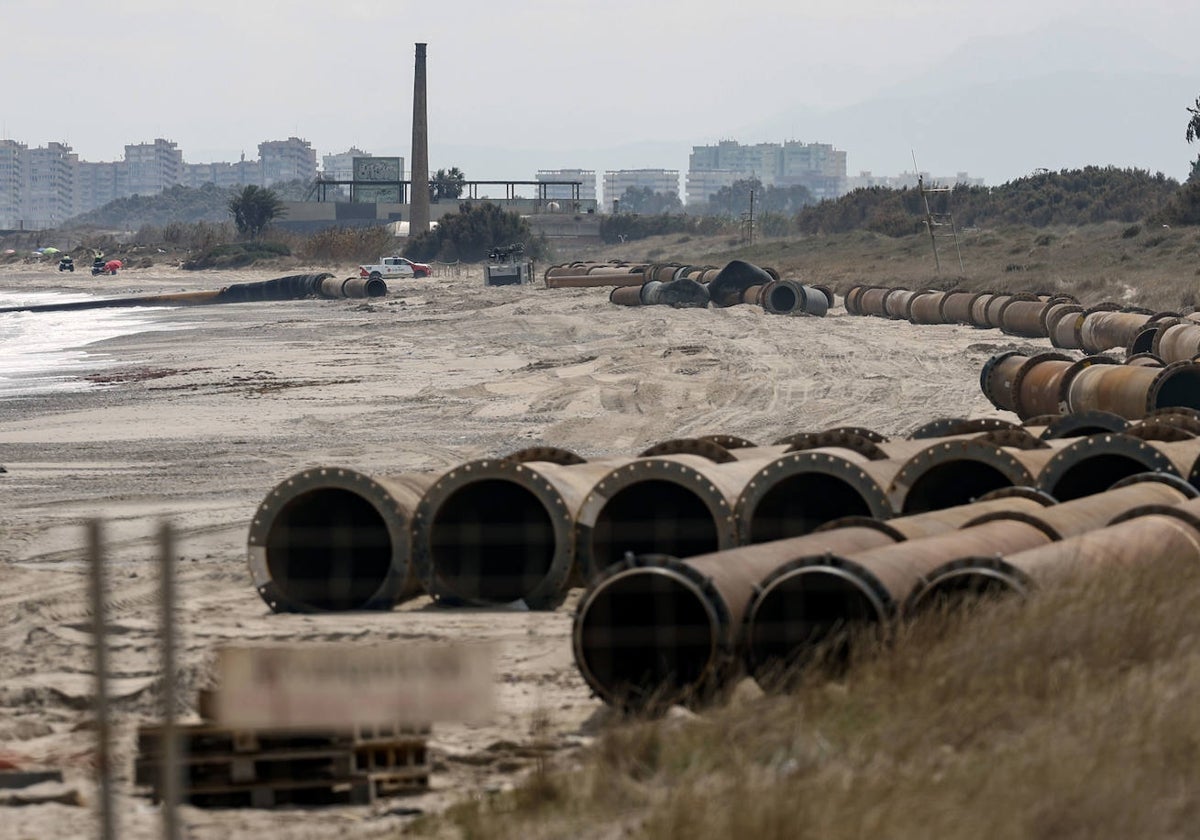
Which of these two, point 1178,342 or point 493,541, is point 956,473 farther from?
point 1178,342

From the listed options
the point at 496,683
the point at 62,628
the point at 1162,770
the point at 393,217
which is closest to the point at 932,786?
the point at 1162,770

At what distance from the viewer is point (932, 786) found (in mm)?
5711

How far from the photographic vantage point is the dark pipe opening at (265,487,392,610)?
39.7 feet

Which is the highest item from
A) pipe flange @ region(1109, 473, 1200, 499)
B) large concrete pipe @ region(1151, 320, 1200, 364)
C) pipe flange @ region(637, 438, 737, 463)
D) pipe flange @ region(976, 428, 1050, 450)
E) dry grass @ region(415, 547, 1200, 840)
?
large concrete pipe @ region(1151, 320, 1200, 364)

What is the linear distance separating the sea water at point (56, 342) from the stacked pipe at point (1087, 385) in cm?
1751

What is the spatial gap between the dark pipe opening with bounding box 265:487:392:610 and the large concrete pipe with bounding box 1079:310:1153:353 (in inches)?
796

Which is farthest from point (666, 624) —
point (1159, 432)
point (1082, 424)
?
point (1082, 424)

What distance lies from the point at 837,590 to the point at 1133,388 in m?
11.7

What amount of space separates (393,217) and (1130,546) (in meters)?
143

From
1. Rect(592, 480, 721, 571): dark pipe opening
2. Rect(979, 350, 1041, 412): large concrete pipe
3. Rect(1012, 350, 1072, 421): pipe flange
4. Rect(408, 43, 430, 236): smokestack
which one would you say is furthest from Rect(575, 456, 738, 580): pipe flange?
Rect(408, 43, 430, 236): smokestack

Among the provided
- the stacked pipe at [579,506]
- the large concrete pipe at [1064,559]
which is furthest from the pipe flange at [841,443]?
the large concrete pipe at [1064,559]

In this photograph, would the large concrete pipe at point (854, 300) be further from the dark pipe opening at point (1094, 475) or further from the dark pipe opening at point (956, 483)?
the dark pipe opening at point (956, 483)

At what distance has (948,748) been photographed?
20.8 feet

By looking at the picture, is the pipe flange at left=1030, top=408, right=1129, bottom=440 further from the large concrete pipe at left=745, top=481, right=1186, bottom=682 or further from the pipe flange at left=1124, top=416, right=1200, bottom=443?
the large concrete pipe at left=745, top=481, right=1186, bottom=682
